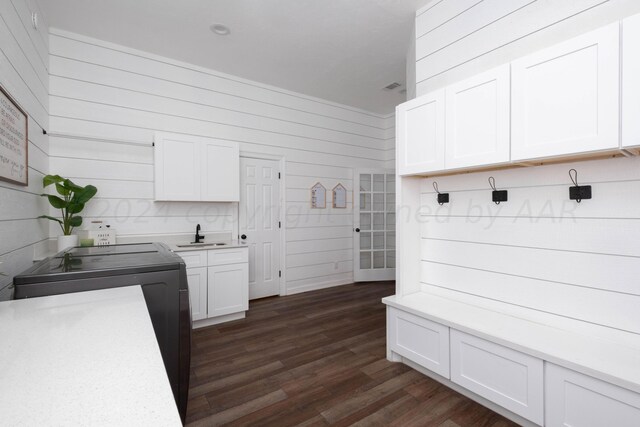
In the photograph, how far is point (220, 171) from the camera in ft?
12.1

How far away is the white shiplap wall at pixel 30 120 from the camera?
6.22 feet

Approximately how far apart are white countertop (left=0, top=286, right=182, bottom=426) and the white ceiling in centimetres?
272

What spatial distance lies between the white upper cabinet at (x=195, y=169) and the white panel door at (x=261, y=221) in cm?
41

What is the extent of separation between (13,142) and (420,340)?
3.06 m

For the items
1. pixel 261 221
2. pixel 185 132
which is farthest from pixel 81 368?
pixel 261 221

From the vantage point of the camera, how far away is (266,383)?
7.50 feet

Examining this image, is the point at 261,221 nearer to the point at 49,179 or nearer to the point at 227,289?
the point at 227,289

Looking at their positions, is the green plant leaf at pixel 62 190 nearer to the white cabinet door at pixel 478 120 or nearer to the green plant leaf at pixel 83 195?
the green plant leaf at pixel 83 195

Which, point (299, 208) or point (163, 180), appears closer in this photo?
point (163, 180)

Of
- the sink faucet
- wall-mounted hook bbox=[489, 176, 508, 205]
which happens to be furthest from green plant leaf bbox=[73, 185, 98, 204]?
wall-mounted hook bbox=[489, 176, 508, 205]

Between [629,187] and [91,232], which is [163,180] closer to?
[91,232]

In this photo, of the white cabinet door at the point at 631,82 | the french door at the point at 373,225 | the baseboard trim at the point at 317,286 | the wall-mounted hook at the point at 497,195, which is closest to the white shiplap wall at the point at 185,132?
the baseboard trim at the point at 317,286

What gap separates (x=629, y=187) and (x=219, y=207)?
3710 millimetres

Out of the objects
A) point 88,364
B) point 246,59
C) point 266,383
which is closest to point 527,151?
point 88,364
